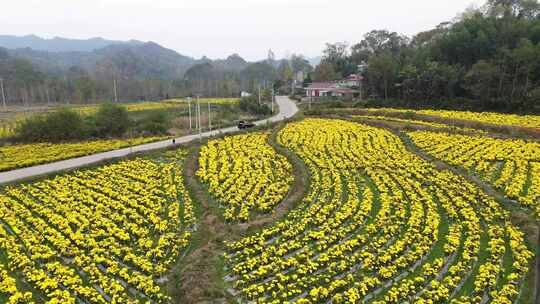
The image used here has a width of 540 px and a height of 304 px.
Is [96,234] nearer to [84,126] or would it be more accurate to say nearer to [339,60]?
[84,126]

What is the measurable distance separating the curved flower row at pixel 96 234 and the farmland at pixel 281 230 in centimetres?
5

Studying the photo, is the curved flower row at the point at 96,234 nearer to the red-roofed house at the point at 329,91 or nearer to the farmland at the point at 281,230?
the farmland at the point at 281,230

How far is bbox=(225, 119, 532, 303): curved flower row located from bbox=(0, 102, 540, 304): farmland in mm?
38

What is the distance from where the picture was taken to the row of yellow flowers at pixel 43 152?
60.4 ft

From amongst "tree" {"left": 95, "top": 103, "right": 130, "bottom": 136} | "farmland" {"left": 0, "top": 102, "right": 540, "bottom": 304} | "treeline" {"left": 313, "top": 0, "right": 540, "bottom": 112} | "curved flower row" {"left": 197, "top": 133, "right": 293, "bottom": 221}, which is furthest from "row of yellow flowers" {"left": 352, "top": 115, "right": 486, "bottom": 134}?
"tree" {"left": 95, "top": 103, "right": 130, "bottom": 136}

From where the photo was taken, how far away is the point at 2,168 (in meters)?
17.3

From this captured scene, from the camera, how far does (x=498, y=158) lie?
1761cm

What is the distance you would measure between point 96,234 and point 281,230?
16.9ft

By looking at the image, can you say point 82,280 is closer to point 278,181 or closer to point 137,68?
point 278,181

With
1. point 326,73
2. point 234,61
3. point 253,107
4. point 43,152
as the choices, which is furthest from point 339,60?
point 234,61

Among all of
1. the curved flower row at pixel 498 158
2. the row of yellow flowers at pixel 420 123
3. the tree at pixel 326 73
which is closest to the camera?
the curved flower row at pixel 498 158

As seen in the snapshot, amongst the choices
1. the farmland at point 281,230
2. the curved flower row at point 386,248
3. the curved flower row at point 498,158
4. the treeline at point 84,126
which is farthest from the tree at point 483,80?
the treeline at point 84,126

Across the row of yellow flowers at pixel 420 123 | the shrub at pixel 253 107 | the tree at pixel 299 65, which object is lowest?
the row of yellow flowers at pixel 420 123

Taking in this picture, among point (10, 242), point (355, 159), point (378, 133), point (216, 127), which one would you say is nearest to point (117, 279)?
point (10, 242)
